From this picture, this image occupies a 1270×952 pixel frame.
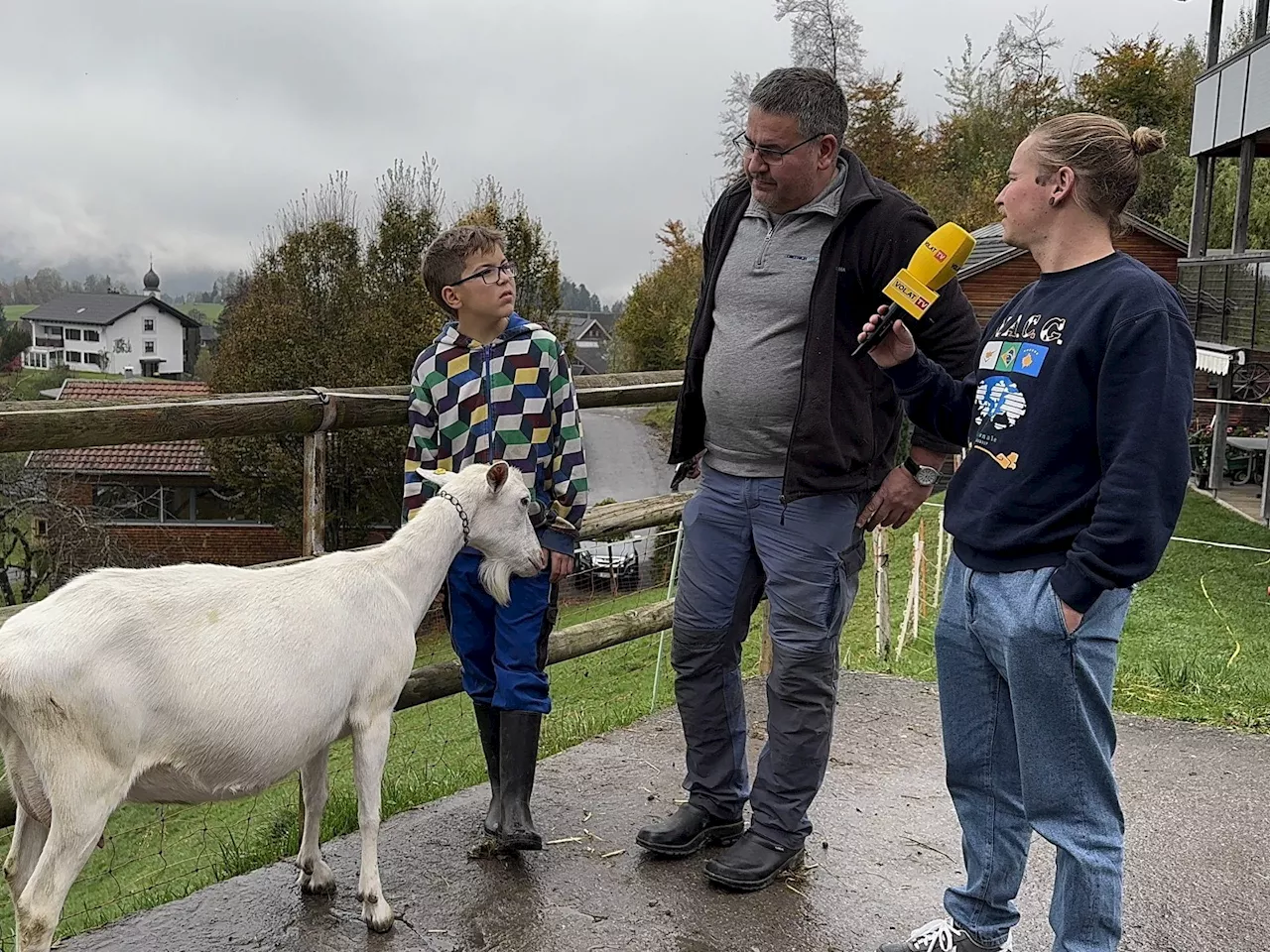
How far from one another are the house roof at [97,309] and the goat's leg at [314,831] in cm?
9825

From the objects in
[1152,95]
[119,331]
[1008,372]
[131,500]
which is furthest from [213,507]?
[119,331]

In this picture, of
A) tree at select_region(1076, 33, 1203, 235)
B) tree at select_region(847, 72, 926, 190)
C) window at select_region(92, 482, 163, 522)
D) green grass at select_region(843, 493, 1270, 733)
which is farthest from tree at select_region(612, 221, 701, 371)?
green grass at select_region(843, 493, 1270, 733)

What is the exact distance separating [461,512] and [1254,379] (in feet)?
49.9

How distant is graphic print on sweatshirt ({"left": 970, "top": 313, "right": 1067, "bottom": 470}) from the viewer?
2.56 metres

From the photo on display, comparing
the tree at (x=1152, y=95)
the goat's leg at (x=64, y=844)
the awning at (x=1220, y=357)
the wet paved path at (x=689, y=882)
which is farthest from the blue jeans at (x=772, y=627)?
the tree at (x=1152, y=95)

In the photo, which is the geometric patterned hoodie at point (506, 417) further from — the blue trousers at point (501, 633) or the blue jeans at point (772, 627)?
the blue jeans at point (772, 627)

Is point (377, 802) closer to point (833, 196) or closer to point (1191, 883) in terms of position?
point (833, 196)

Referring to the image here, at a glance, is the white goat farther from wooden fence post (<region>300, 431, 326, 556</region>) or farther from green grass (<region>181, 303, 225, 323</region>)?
green grass (<region>181, 303, 225, 323</region>)

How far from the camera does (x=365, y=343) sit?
2939cm

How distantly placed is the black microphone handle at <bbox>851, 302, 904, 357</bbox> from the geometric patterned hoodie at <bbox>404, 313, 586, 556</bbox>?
3.19 feet

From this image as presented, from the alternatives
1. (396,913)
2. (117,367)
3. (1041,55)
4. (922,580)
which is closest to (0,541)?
(922,580)

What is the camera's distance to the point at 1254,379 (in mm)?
15547

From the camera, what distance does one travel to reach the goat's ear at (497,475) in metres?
3.28

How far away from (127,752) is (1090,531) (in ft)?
6.96
